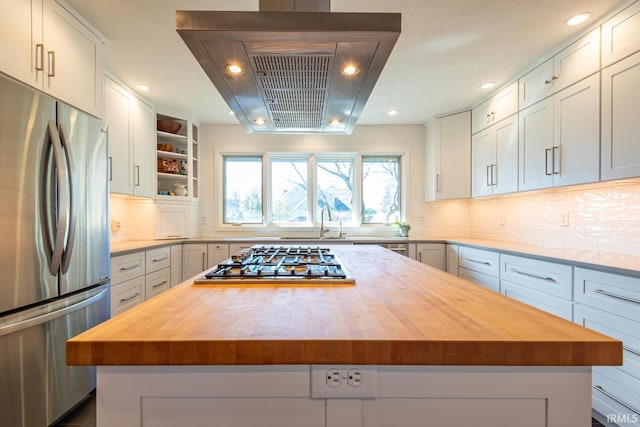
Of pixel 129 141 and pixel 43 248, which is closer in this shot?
pixel 43 248

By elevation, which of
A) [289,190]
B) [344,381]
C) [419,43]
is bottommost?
[344,381]

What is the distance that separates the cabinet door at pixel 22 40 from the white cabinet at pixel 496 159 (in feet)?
11.5

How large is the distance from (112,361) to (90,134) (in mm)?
1651

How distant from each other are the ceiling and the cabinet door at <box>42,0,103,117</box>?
0.37 feet

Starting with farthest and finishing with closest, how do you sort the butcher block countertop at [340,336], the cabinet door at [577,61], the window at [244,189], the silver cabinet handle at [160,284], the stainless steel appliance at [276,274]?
the window at [244,189] < the silver cabinet handle at [160,284] < the cabinet door at [577,61] < the stainless steel appliance at [276,274] < the butcher block countertop at [340,336]

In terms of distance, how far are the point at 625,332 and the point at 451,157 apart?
2.44m

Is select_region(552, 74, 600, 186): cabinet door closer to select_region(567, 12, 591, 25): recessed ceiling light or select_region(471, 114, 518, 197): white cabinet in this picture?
select_region(567, 12, 591, 25): recessed ceiling light

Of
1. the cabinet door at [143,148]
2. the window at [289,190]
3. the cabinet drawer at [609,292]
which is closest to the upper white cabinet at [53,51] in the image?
the cabinet door at [143,148]

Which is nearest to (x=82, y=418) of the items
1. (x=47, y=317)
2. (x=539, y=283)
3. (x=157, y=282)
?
(x=47, y=317)

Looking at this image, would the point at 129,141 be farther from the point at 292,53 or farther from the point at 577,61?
the point at 577,61

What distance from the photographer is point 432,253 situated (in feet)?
11.5

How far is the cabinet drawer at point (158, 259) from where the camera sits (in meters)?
2.86

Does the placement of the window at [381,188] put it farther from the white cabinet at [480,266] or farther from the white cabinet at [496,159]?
the white cabinet at [480,266]

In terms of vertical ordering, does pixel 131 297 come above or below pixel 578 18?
below
